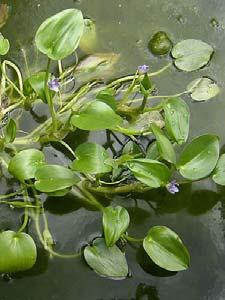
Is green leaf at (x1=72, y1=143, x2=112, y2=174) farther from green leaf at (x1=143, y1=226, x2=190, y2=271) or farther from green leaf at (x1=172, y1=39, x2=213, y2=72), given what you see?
green leaf at (x1=172, y1=39, x2=213, y2=72)

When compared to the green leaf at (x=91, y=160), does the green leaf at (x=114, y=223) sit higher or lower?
lower

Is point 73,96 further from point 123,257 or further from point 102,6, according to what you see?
point 123,257

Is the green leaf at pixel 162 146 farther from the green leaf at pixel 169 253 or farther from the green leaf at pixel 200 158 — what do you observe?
the green leaf at pixel 169 253

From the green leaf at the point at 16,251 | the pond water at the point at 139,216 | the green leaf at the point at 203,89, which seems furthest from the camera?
the green leaf at the point at 203,89

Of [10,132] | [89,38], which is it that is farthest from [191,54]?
[10,132]

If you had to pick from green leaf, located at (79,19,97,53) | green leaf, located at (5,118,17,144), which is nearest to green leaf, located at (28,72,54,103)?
green leaf, located at (5,118,17,144)

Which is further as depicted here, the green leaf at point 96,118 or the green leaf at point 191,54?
the green leaf at point 191,54

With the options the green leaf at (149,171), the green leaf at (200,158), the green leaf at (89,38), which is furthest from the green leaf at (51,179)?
the green leaf at (89,38)
